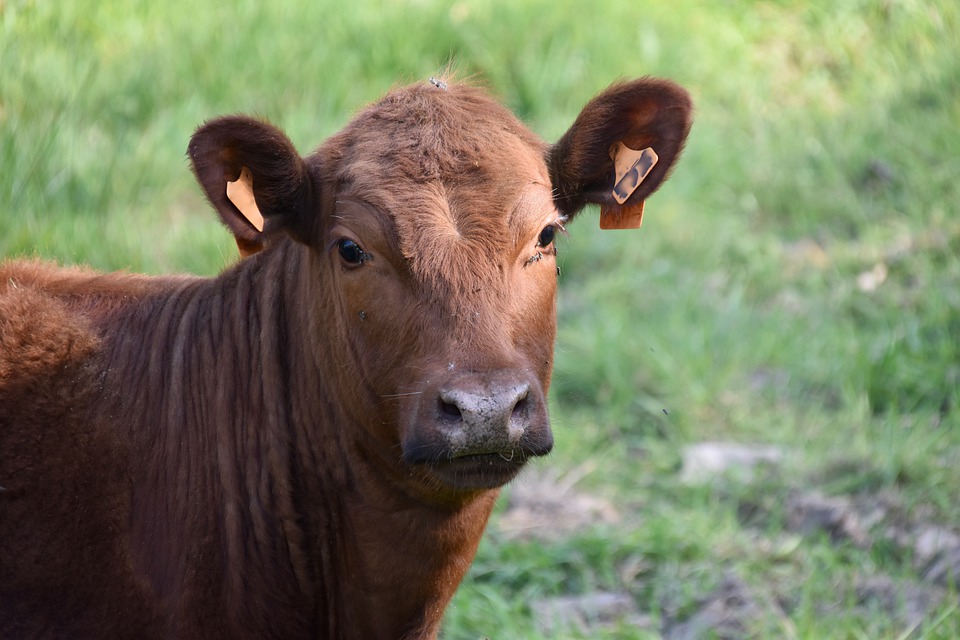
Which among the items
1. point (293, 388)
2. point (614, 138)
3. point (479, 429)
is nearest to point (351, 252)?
point (293, 388)

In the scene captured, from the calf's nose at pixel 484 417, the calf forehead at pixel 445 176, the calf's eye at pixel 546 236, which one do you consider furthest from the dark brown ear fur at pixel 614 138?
the calf's nose at pixel 484 417

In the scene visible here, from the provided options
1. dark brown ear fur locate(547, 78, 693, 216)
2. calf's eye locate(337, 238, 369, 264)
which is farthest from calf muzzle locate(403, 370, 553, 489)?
dark brown ear fur locate(547, 78, 693, 216)

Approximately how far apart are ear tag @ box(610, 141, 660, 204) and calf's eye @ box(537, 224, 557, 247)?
495mm

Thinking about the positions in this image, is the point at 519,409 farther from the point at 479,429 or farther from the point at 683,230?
the point at 683,230

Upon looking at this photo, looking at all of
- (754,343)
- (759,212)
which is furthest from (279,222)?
(759,212)

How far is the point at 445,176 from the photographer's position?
345 cm

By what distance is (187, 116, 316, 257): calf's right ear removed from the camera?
351 centimetres

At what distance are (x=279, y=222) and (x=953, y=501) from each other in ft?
11.8

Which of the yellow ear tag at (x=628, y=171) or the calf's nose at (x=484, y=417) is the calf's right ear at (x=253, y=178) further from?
the yellow ear tag at (x=628, y=171)

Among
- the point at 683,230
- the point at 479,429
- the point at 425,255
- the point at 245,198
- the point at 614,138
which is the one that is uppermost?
the point at 614,138

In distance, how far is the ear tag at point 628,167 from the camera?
4.01m

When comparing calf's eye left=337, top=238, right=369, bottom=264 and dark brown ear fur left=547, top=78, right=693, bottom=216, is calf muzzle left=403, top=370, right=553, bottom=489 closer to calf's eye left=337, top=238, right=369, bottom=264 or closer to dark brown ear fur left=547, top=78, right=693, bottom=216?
calf's eye left=337, top=238, right=369, bottom=264

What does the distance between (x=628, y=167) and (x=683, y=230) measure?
4.84m

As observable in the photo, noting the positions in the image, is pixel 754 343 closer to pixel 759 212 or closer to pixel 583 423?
pixel 583 423
